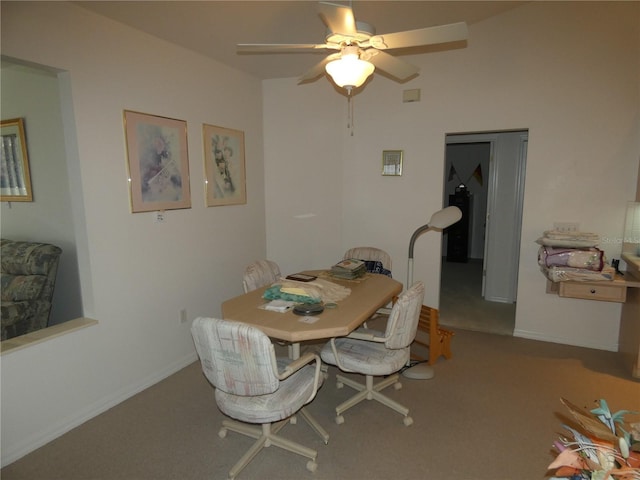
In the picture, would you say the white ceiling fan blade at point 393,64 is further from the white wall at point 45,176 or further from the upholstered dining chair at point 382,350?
the white wall at point 45,176

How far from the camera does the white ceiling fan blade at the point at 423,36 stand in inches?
75.3

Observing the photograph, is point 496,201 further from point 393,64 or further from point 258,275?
point 258,275

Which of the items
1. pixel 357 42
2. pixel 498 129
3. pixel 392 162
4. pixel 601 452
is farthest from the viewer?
pixel 392 162

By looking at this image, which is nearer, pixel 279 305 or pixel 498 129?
pixel 279 305

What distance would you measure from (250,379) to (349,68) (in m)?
1.79

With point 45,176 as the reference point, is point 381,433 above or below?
below

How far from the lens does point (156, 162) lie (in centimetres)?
294

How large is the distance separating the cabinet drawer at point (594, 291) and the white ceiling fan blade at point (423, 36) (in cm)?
229

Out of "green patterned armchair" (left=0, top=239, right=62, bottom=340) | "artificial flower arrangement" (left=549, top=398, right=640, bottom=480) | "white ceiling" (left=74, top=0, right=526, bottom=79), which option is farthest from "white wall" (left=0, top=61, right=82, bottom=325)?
"artificial flower arrangement" (left=549, top=398, right=640, bottom=480)

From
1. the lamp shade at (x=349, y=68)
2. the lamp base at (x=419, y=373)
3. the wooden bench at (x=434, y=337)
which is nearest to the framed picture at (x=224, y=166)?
the lamp shade at (x=349, y=68)

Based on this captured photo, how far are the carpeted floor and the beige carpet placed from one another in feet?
2.86

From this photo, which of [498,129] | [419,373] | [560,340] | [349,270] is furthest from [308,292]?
[560,340]

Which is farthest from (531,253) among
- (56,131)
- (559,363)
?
(56,131)

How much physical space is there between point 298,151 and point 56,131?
7.50 ft
